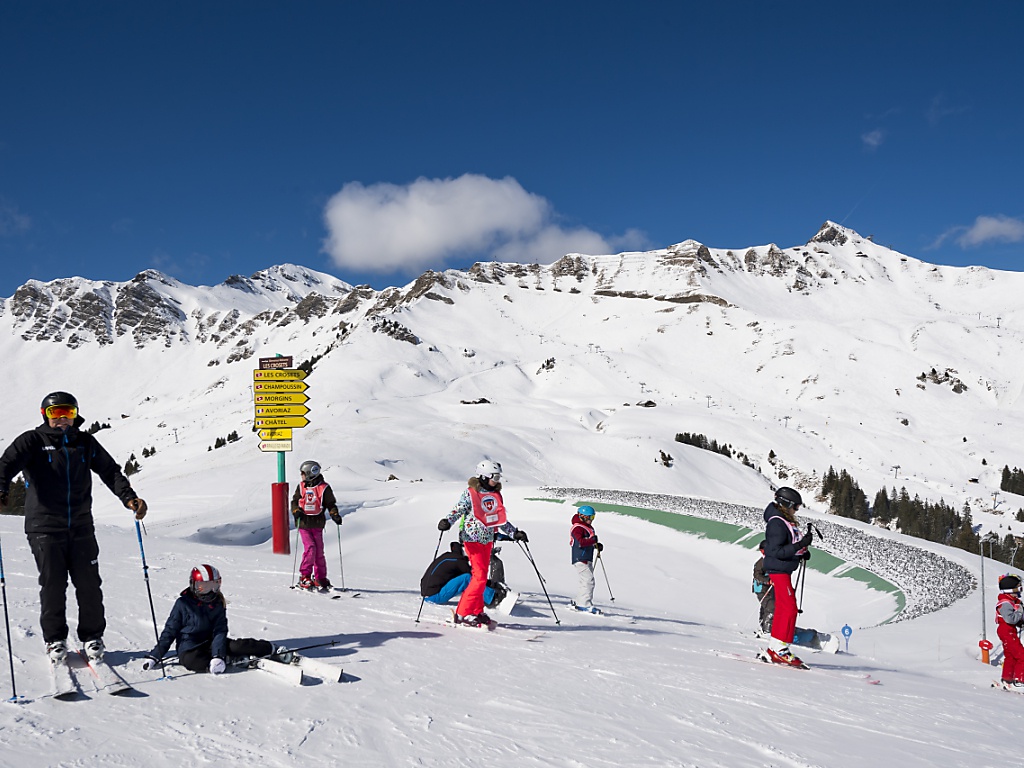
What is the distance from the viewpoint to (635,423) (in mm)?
81750

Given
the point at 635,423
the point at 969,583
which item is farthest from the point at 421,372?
the point at 969,583

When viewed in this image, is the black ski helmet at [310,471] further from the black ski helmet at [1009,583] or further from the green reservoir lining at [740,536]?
the green reservoir lining at [740,536]

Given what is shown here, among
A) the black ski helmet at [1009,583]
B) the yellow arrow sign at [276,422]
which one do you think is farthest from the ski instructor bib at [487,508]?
the yellow arrow sign at [276,422]

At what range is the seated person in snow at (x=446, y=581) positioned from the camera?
9930mm

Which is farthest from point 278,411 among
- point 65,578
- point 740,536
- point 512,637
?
point 740,536

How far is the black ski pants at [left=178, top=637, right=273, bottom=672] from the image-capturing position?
574 centimetres

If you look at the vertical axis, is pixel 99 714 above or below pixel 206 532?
above

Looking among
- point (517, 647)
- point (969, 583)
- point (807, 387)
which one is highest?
point (807, 387)

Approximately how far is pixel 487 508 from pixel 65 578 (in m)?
4.32

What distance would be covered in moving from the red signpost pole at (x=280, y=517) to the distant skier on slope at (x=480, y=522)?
853 cm

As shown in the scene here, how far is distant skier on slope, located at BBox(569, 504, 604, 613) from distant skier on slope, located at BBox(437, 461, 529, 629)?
3.08 m

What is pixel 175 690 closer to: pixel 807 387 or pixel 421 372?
pixel 421 372

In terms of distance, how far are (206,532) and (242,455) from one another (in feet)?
93.6

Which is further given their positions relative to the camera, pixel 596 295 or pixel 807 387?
pixel 596 295
